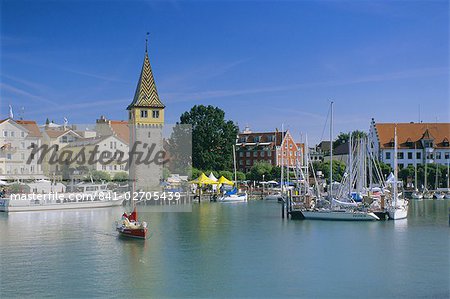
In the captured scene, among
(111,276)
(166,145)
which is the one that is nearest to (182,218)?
(111,276)

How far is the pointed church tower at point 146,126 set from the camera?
2749 inches

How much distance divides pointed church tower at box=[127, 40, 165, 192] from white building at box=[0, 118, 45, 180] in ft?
41.9

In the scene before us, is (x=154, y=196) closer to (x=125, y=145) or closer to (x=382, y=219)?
(x=125, y=145)

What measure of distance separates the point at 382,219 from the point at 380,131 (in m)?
49.0

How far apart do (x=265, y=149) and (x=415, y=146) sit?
2561 cm

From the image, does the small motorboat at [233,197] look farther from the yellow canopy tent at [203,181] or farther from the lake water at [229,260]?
the lake water at [229,260]

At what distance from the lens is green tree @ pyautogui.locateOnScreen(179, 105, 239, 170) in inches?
3238

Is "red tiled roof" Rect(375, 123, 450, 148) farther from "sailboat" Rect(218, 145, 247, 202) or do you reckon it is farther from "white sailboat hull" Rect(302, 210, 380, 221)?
"white sailboat hull" Rect(302, 210, 380, 221)

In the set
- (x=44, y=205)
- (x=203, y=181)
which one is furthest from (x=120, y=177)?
(x=44, y=205)

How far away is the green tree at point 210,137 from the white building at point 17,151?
21.9 metres

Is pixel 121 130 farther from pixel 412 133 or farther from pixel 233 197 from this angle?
pixel 412 133

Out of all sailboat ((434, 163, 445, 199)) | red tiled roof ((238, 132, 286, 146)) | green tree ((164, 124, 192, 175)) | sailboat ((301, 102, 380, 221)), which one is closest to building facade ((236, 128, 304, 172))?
red tiled roof ((238, 132, 286, 146))

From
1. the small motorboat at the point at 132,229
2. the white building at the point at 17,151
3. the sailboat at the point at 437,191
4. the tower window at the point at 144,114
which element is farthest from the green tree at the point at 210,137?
the small motorboat at the point at 132,229

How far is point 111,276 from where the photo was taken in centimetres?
2339
